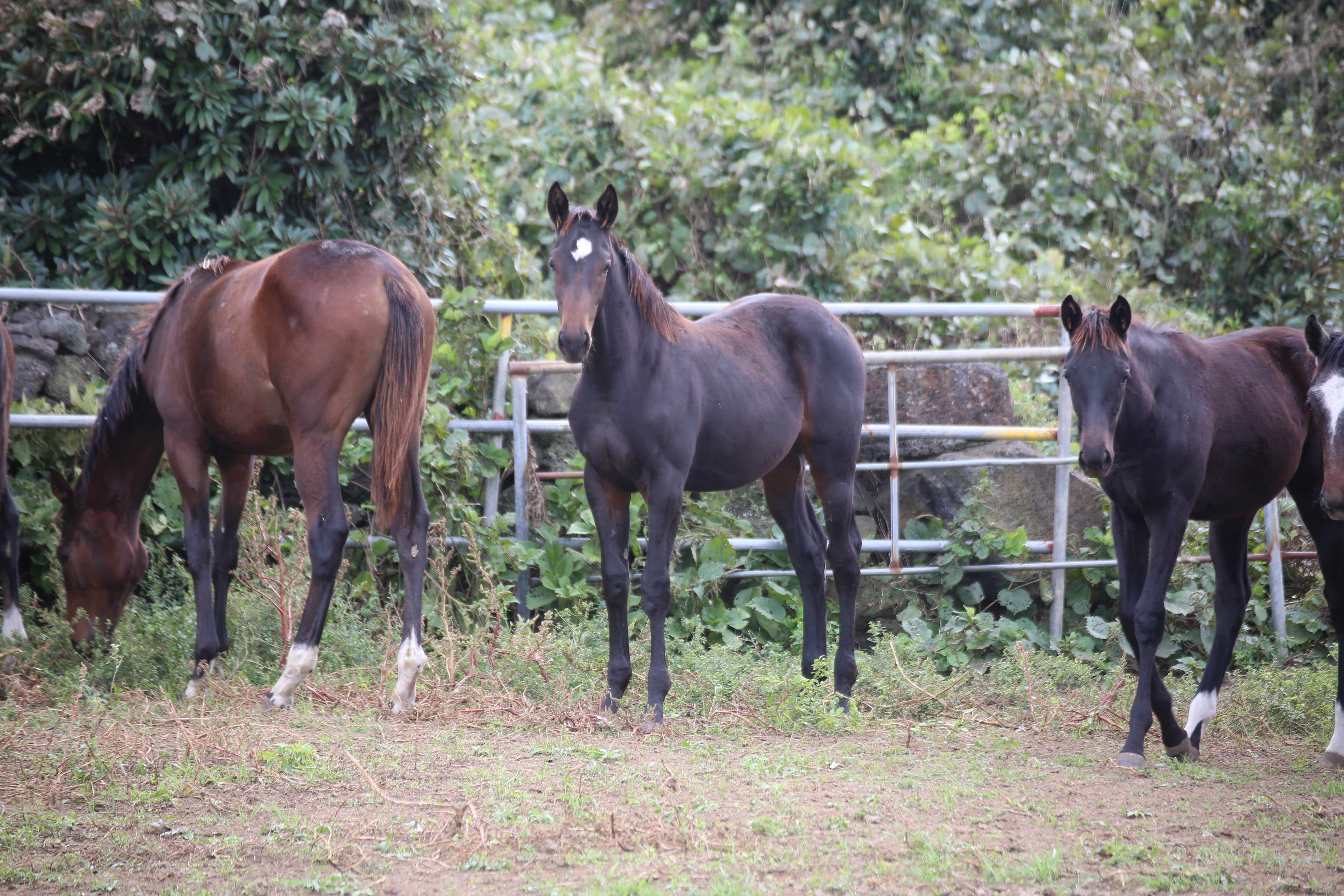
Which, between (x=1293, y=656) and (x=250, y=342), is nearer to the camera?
(x=250, y=342)

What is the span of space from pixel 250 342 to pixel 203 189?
8.67 ft

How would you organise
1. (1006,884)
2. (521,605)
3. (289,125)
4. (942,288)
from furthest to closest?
(942,288), (289,125), (521,605), (1006,884)

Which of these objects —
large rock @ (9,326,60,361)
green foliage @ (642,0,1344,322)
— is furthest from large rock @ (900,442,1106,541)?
large rock @ (9,326,60,361)

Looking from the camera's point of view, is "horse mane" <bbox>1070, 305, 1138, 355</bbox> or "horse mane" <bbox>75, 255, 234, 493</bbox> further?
"horse mane" <bbox>75, 255, 234, 493</bbox>

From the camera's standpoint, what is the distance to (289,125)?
6711mm

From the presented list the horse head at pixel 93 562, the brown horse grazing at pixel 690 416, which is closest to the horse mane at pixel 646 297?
the brown horse grazing at pixel 690 416

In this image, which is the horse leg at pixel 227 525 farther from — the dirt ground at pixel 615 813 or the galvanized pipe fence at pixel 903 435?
the galvanized pipe fence at pixel 903 435

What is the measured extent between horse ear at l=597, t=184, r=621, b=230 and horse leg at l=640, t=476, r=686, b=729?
1.09 meters

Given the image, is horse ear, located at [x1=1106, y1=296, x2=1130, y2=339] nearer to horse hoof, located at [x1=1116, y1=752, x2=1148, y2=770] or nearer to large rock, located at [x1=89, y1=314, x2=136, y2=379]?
horse hoof, located at [x1=1116, y1=752, x2=1148, y2=770]

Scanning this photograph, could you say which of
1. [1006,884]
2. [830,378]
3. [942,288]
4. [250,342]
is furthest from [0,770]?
[942,288]

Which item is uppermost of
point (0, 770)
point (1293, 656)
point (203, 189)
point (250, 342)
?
point (203, 189)

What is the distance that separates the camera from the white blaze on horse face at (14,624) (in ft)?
17.0

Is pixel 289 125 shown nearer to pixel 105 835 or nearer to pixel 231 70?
pixel 231 70

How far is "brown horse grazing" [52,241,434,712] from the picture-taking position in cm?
456
